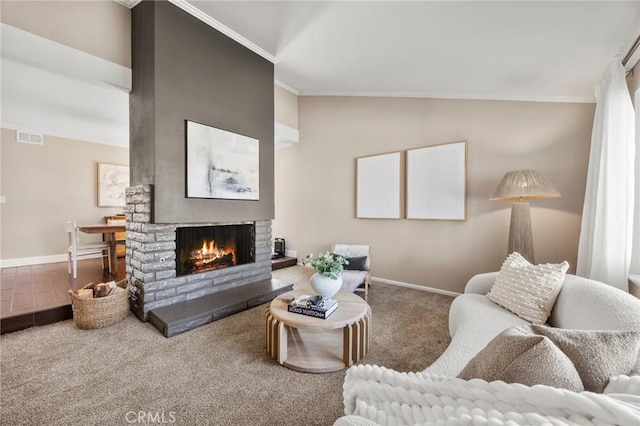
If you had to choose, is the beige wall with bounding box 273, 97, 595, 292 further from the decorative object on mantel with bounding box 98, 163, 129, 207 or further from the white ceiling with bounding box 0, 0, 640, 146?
the decorative object on mantel with bounding box 98, 163, 129, 207

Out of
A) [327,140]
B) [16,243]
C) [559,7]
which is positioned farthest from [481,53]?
[16,243]

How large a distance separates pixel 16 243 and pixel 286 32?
5576 mm

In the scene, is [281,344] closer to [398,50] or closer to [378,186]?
[378,186]

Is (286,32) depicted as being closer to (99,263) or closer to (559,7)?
(559,7)

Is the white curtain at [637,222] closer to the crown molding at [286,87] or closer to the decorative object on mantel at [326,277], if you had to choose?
the decorative object on mantel at [326,277]

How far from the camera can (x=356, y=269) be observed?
3539 millimetres

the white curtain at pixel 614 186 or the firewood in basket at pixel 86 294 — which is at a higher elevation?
the white curtain at pixel 614 186

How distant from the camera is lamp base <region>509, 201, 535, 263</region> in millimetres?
2660

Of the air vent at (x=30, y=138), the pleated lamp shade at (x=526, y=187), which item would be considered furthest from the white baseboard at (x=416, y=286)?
the air vent at (x=30, y=138)

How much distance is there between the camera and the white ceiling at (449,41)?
2014 millimetres

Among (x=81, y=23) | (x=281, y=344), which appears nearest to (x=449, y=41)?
(x=281, y=344)

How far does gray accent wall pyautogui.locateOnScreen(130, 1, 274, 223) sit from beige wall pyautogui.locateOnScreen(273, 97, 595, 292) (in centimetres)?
174

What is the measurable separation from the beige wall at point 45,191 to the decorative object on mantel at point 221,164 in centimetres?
400

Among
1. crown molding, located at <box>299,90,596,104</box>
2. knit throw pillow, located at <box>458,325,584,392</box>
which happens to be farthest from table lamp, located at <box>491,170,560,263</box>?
knit throw pillow, located at <box>458,325,584,392</box>
